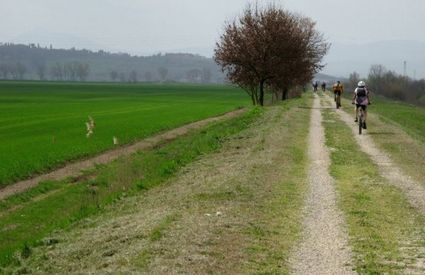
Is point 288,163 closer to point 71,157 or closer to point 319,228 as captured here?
point 319,228

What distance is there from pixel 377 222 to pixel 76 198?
1235 centimetres

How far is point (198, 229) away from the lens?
36.2ft

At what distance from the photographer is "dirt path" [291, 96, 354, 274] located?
9000 millimetres

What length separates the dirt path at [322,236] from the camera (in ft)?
29.5

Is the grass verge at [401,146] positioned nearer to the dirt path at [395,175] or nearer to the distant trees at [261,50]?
the dirt path at [395,175]

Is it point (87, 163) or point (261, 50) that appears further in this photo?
point (261, 50)

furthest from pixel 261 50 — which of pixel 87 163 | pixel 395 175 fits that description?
pixel 395 175

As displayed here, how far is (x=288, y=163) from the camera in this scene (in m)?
19.2

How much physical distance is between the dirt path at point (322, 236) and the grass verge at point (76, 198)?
5109 millimetres

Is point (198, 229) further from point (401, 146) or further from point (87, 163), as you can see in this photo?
point (87, 163)

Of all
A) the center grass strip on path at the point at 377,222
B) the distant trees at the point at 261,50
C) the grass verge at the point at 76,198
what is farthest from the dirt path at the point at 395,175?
the distant trees at the point at 261,50

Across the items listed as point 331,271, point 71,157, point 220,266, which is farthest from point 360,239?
point 71,157

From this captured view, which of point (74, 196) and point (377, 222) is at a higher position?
point (377, 222)

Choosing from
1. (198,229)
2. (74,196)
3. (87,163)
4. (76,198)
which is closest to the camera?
(198,229)
